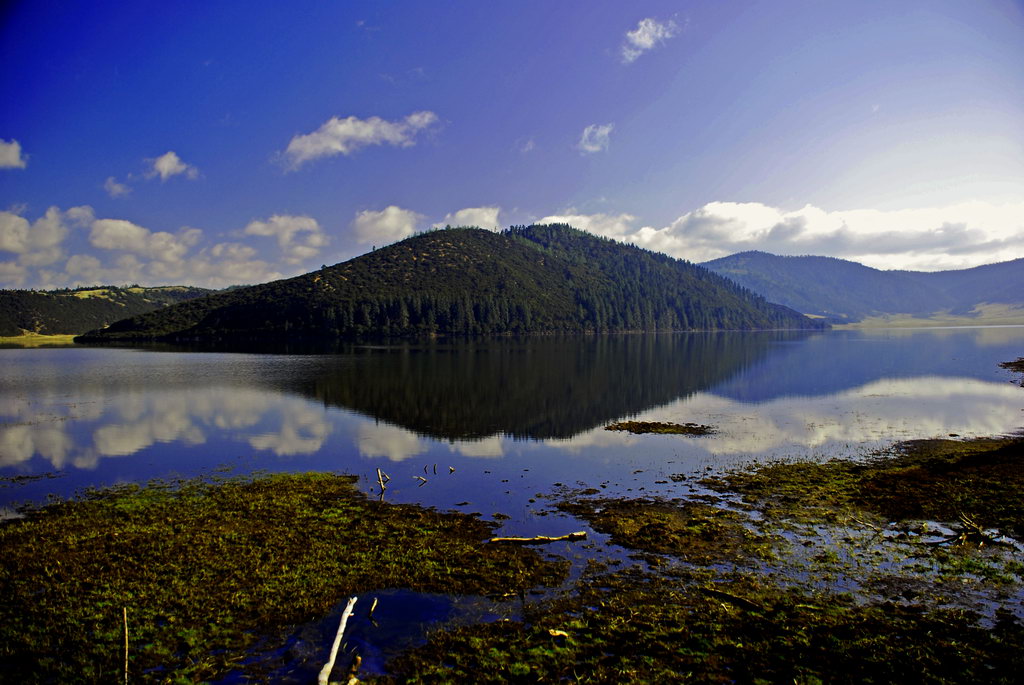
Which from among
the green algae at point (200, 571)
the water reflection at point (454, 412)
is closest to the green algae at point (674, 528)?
the green algae at point (200, 571)

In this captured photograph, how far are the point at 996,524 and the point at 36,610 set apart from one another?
30.0 m

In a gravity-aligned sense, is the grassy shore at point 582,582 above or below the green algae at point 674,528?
above

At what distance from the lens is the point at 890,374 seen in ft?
253

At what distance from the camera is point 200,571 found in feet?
52.4

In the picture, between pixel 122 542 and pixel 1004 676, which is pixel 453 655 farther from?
pixel 122 542

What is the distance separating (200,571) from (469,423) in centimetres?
2621

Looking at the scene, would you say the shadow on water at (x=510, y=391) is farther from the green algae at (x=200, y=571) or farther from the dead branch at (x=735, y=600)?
the dead branch at (x=735, y=600)

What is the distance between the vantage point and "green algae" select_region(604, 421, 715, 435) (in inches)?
1515

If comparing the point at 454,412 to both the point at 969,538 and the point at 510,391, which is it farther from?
the point at 969,538

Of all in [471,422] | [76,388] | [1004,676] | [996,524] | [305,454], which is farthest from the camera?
[76,388]

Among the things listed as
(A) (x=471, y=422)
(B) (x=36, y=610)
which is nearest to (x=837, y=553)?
(B) (x=36, y=610)

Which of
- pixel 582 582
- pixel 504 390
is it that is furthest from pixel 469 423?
pixel 582 582

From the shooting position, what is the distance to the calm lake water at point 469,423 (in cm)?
2839

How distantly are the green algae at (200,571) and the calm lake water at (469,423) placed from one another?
11.5 ft
